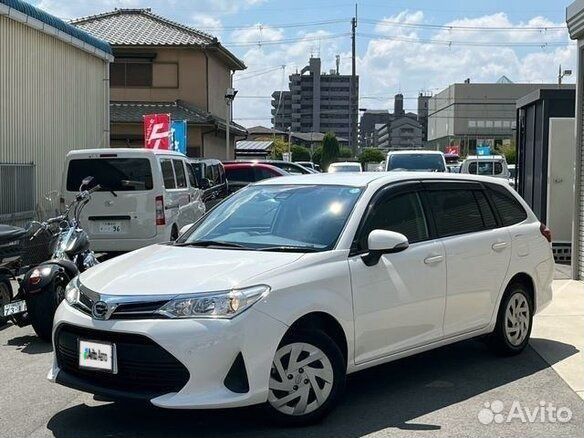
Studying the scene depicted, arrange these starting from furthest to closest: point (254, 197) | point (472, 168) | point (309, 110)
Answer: point (309, 110), point (472, 168), point (254, 197)

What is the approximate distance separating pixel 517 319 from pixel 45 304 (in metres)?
4.30

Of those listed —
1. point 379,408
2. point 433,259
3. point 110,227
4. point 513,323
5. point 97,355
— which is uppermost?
point 433,259

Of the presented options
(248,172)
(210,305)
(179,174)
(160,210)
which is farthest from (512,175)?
(210,305)

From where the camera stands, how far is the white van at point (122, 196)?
1109 cm

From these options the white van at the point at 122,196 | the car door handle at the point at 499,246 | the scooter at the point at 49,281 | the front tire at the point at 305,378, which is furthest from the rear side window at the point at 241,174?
the front tire at the point at 305,378

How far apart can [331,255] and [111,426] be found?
1806 millimetres

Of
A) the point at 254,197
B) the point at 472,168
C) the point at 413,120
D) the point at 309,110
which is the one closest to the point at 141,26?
the point at 472,168

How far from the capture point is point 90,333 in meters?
4.32

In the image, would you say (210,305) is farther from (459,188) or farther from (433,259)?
(459,188)

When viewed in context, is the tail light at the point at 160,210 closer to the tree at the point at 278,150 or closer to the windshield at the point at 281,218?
the windshield at the point at 281,218

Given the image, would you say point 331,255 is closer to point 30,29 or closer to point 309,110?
point 30,29

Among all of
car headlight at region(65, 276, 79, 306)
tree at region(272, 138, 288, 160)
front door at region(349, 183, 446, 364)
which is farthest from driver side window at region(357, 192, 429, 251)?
tree at region(272, 138, 288, 160)

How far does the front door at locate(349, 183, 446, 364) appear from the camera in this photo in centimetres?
484

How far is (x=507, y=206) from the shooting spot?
6.49 metres
